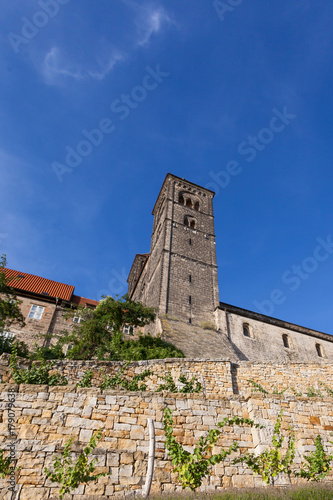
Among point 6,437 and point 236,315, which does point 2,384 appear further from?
point 236,315

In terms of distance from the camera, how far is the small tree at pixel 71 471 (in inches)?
191

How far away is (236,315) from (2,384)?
19.6 metres

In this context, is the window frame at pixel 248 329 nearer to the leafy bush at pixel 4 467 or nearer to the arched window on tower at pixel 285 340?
the arched window on tower at pixel 285 340

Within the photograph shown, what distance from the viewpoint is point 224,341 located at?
66.3ft

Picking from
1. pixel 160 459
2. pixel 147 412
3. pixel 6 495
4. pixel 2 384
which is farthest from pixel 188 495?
pixel 2 384

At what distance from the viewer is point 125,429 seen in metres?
6.04

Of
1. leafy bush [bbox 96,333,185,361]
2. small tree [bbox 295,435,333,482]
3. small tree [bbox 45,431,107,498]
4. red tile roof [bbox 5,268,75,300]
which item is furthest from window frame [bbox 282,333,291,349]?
small tree [bbox 45,431,107,498]

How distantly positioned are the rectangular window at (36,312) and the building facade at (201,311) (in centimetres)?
748

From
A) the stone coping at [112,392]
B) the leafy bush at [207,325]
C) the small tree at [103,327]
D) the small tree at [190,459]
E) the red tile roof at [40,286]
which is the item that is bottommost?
the small tree at [190,459]

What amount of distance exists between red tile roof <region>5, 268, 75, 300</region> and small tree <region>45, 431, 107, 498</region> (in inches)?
735

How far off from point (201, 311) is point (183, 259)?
465 cm

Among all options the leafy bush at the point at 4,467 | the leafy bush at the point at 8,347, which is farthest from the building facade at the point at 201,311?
the leafy bush at the point at 4,467

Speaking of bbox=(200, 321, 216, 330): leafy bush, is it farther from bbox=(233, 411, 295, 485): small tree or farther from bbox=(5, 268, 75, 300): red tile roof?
bbox=(233, 411, 295, 485): small tree

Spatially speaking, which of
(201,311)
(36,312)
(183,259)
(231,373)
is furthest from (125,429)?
(183,259)
